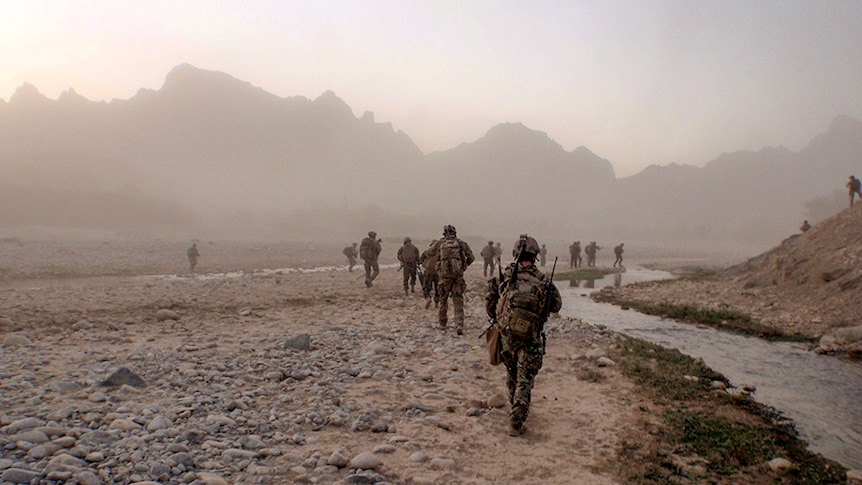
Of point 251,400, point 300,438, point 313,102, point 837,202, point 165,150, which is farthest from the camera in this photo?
point 313,102

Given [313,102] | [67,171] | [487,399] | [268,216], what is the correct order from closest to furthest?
[487,399], [67,171], [268,216], [313,102]

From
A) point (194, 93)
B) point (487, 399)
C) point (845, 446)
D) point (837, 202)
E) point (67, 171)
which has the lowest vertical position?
point (845, 446)

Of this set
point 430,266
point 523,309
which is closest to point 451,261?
point 430,266

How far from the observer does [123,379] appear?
650 cm

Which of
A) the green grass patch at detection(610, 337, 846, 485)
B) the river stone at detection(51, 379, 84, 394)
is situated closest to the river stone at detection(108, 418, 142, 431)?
the river stone at detection(51, 379, 84, 394)

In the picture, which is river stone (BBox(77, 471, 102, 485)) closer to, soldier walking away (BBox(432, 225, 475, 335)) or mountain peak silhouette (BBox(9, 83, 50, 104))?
soldier walking away (BBox(432, 225, 475, 335))

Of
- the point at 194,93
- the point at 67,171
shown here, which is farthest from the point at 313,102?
the point at 67,171

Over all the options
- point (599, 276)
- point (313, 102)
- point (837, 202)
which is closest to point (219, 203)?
point (313, 102)

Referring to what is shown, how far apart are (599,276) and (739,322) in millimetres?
19086

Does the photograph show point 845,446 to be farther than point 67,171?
No

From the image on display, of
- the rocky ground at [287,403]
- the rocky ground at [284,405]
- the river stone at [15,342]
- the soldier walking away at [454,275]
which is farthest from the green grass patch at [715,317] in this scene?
the river stone at [15,342]

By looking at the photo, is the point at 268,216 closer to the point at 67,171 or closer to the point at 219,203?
the point at 219,203

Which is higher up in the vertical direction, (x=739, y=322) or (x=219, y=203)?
(x=219, y=203)

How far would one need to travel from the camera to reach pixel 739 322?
611 inches
